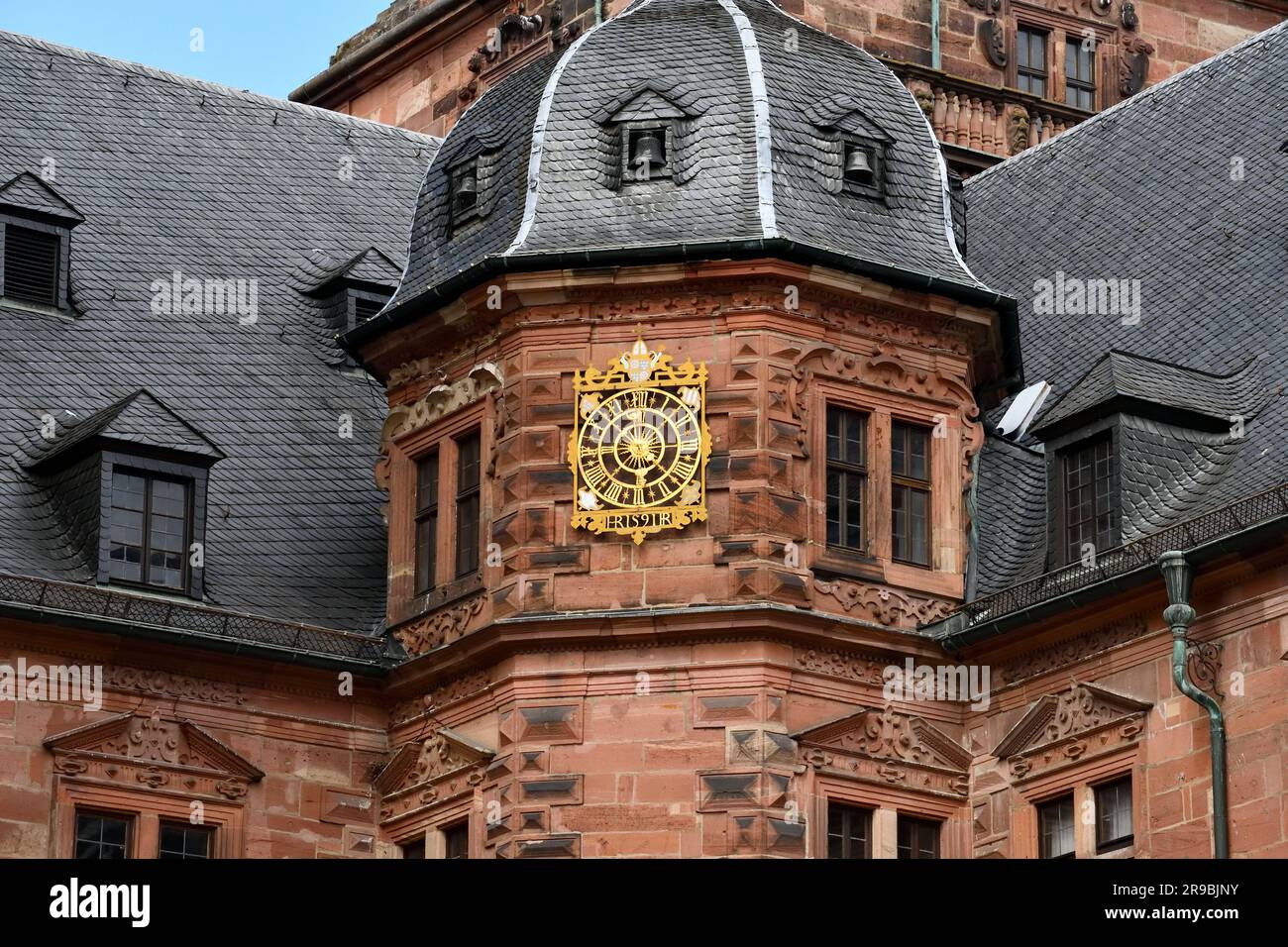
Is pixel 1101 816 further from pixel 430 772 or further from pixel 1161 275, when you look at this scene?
pixel 1161 275

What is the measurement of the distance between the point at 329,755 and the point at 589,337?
439 cm

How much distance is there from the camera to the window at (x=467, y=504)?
112 feet

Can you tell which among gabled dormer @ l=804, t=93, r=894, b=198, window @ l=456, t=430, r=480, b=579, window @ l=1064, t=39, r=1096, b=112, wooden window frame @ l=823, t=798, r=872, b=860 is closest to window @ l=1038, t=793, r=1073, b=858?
wooden window frame @ l=823, t=798, r=872, b=860

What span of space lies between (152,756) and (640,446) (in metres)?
4.96

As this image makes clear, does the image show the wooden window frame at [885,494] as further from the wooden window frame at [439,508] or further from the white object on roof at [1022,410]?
the wooden window frame at [439,508]

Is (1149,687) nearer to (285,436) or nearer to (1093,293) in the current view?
(1093,293)

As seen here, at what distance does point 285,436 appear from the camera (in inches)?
1449

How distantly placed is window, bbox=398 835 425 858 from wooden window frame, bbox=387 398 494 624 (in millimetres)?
1989

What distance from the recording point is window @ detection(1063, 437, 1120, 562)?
32.7 meters

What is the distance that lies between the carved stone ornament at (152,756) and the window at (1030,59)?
16677 millimetres

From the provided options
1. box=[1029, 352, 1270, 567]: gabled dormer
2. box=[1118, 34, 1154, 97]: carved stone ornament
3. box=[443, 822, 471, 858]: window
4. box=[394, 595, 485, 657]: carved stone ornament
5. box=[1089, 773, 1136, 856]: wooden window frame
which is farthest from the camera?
box=[1118, 34, 1154, 97]: carved stone ornament

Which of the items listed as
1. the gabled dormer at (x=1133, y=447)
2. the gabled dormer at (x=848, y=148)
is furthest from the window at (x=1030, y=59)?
the gabled dormer at (x=1133, y=447)

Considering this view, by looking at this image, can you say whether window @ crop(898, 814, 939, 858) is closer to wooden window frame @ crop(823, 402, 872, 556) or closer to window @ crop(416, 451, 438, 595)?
wooden window frame @ crop(823, 402, 872, 556)
